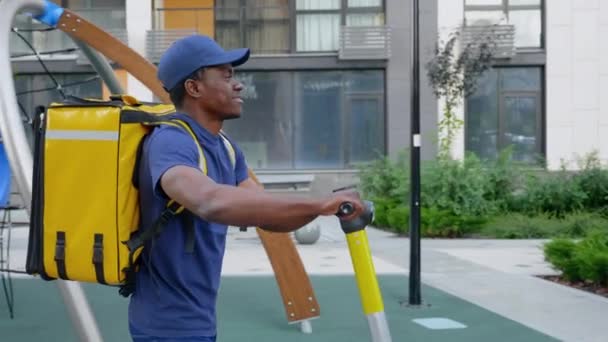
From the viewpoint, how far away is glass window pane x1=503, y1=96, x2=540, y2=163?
2631 centimetres

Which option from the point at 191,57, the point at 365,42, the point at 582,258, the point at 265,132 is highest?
the point at 365,42

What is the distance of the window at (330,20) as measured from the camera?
2669 centimetres

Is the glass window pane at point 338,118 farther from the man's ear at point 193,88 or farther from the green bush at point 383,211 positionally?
the man's ear at point 193,88

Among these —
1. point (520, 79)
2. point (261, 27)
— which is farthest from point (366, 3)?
point (520, 79)

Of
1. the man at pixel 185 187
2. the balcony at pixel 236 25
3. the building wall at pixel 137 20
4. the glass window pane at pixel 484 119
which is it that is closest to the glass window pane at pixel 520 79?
the glass window pane at pixel 484 119

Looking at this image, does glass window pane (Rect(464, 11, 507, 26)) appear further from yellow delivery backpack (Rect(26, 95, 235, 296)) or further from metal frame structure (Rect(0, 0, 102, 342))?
yellow delivery backpack (Rect(26, 95, 235, 296))

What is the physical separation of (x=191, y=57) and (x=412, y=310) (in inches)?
253

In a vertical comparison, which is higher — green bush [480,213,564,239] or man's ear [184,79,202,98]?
man's ear [184,79,202,98]

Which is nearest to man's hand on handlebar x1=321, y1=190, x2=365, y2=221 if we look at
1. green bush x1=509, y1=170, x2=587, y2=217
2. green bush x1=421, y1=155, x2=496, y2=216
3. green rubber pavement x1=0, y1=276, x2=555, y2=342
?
green rubber pavement x1=0, y1=276, x2=555, y2=342

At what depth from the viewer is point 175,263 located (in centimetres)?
258

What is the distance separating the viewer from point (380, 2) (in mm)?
26781

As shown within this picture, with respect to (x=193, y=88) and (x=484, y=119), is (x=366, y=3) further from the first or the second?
(x=193, y=88)

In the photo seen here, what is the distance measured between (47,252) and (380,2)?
81.7 feet

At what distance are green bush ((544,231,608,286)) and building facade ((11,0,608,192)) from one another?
14.6m
